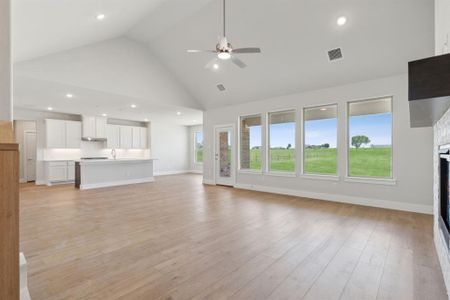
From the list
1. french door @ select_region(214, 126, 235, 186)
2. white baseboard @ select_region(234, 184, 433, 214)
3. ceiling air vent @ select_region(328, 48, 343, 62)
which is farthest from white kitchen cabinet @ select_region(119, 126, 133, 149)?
ceiling air vent @ select_region(328, 48, 343, 62)

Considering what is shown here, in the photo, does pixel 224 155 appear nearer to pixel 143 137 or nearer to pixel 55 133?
pixel 143 137

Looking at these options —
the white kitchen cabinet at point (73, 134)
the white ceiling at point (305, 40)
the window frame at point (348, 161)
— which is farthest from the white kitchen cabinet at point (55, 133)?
the window frame at point (348, 161)

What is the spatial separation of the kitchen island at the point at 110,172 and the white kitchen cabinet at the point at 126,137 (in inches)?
80.8

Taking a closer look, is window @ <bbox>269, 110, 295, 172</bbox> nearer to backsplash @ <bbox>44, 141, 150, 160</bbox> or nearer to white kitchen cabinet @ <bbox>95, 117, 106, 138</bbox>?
white kitchen cabinet @ <bbox>95, 117, 106, 138</bbox>

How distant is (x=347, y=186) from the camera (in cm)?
543

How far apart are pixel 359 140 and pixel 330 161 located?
0.85 metres

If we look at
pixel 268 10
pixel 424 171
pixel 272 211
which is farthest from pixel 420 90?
pixel 424 171

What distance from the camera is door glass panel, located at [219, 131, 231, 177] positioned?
812 centimetres

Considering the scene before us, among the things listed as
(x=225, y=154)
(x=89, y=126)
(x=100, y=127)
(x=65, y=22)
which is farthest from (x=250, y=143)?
(x=89, y=126)

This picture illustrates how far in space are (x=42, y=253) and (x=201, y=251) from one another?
1.93 meters

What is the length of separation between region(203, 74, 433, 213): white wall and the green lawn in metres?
0.22

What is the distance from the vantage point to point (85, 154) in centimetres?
934

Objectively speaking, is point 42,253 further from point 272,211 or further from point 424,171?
point 424,171

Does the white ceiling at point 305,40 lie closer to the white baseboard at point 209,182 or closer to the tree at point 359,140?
the tree at point 359,140
